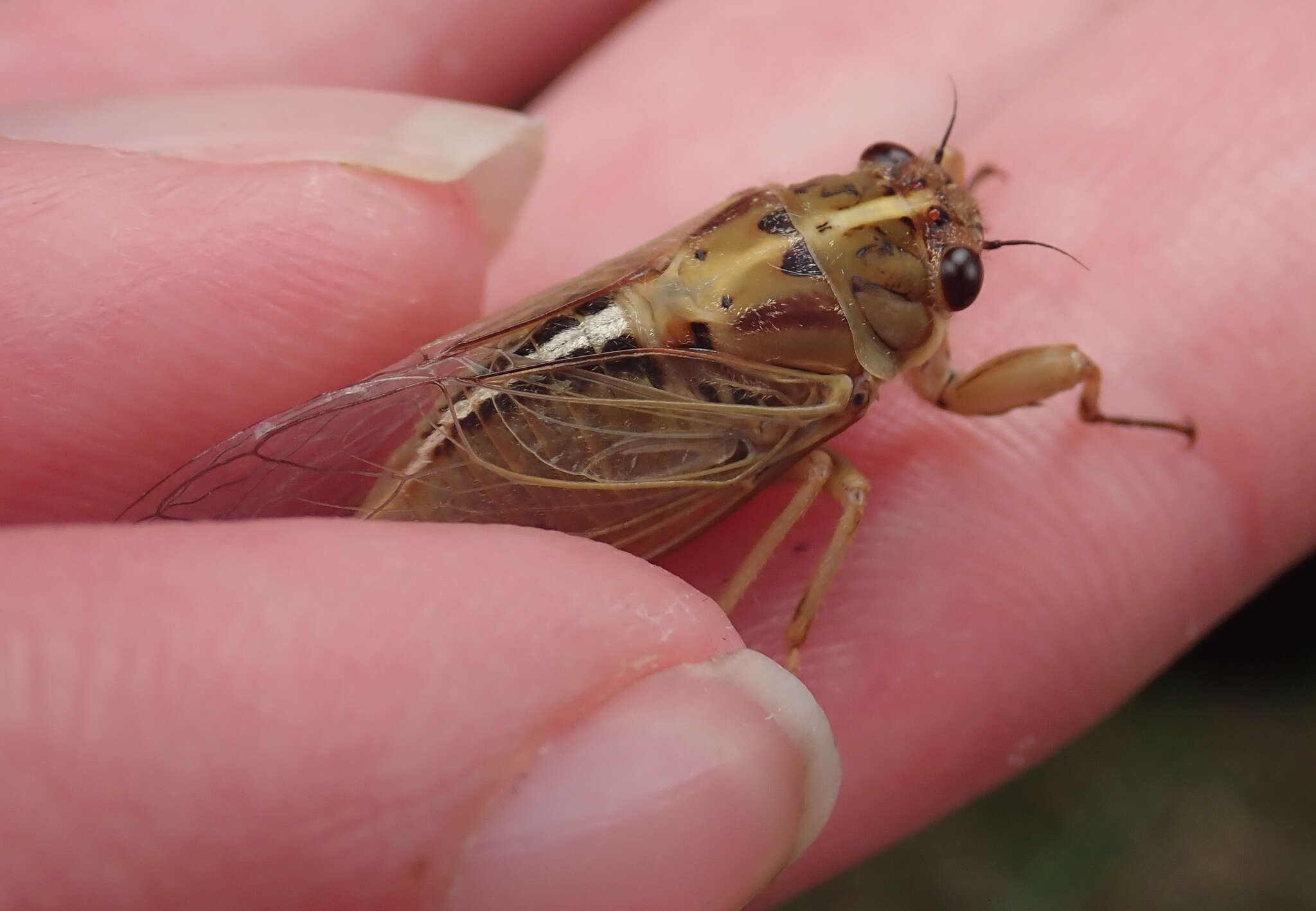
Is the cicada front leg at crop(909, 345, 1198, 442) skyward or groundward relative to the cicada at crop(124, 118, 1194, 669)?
groundward

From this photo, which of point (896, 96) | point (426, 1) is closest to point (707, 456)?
point (896, 96)

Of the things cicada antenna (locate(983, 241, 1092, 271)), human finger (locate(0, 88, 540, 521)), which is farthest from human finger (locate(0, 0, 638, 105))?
cicada antenna (locate(983, 241, 1092, 271))

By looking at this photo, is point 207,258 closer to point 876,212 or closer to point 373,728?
point 373,728

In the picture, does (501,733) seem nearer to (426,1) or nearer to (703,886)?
(703,886)

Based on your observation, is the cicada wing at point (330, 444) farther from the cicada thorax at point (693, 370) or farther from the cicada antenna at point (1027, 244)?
the cicada antenna at point (1027, 244)

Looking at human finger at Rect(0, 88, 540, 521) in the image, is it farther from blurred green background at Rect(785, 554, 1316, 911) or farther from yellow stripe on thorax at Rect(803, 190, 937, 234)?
blurred green background at Rect(785, 554, 1316, 911)

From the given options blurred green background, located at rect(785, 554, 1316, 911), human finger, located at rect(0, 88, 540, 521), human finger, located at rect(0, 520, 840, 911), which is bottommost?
blurred green background, located at rect(785, 554, 1316, 911)

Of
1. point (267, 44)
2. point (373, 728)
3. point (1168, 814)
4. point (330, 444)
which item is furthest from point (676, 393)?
point (1168, 814)
